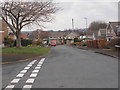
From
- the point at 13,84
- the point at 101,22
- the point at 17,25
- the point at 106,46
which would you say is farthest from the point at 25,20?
the point at 101,22

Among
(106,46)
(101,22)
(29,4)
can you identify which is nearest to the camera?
(29,4)

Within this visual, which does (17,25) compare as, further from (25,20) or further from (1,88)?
(1,88)

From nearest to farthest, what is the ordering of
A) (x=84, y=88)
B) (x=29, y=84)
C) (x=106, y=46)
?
(x=84, y=88), (x=29, y=84), (x=106, y=46)

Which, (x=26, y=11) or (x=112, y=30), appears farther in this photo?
(x=112, y=30)

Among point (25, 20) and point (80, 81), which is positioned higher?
point (25, 20)

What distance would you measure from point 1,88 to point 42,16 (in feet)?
61.5

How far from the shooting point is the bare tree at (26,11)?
2305 cm

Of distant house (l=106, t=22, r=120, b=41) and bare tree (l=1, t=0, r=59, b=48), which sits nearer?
bare tree (l=1, t=0, r=59, b=48)

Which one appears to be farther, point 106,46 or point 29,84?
point 106,46

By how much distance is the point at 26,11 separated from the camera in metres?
23.1

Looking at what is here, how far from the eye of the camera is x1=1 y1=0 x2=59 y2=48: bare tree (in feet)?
75.6

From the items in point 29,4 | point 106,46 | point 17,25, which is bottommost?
point 106,46

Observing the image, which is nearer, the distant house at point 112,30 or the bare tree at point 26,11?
the bare tree at point 26,11

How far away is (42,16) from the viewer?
2511cm
